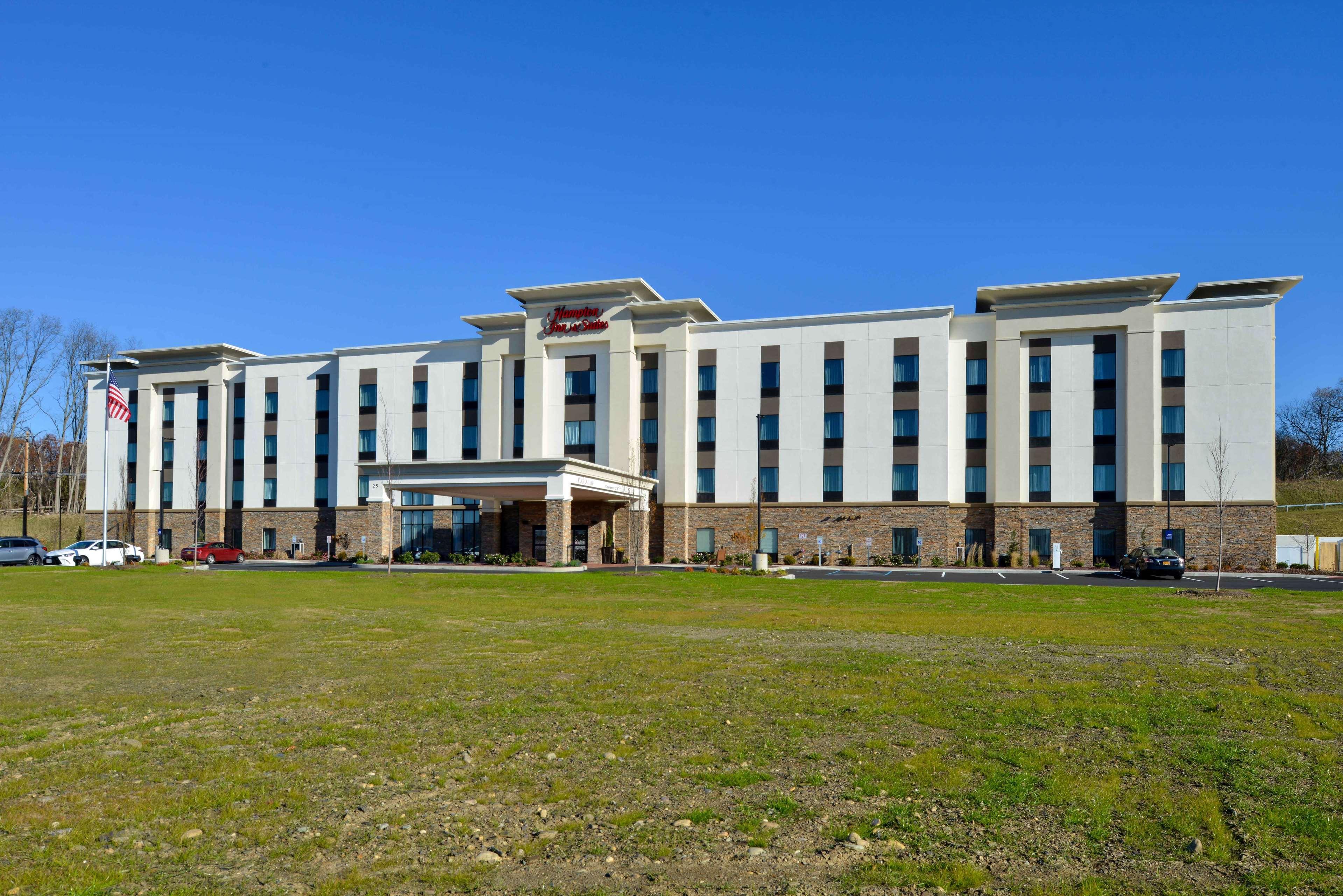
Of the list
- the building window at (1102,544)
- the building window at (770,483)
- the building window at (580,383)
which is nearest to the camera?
the building window at (1102,544)

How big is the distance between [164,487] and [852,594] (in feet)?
197

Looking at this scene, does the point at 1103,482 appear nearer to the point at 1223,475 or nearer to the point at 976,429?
the point at 1223,475

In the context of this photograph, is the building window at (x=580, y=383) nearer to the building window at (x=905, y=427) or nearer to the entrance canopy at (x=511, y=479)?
the entrance canopy at (x=511, y=479)

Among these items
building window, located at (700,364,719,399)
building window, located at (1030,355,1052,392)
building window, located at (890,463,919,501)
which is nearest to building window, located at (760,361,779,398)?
building window, located at (700,364,719,399)

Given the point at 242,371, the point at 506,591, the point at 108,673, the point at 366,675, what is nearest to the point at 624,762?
the point at 366,675

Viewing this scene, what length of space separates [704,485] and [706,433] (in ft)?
10.9

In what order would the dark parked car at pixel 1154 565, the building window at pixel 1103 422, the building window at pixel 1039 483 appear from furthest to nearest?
the building window at pixel 1039 483 < the building window at pixel 1103 422 < the dark parked car at pixel 1154 565

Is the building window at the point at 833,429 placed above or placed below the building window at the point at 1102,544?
above

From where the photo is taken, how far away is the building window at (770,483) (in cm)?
5694

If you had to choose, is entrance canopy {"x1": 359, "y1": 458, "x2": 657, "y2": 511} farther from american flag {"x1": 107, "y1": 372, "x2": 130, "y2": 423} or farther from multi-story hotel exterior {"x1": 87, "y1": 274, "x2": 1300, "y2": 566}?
american flag {"x1": 107, "y1": 372, "x2": 130, "y2": 423}

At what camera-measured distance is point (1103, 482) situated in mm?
52625

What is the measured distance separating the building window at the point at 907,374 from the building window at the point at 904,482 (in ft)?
14.8

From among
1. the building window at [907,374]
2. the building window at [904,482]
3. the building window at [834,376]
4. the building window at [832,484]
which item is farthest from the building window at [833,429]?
the building window at [907,374]

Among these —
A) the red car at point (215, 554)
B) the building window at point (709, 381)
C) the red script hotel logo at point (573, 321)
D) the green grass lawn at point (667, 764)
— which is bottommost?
the red car at point (215, 554)
